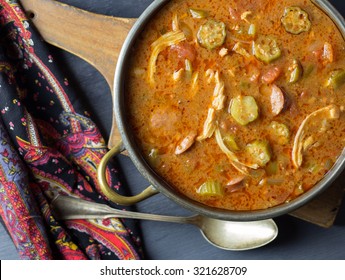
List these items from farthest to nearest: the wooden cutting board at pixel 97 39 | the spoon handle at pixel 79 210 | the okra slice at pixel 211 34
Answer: the spoon handle at pixel 79 210 → the wooden cutting board at pixel 97 39 → the okra slice at pixel 211 34

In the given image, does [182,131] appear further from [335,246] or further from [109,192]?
[335,246]

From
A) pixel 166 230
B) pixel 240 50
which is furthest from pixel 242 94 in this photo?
pixel 166 230

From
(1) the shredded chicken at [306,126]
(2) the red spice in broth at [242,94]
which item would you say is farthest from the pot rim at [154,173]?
(1) the shredded chicken at [306,126]

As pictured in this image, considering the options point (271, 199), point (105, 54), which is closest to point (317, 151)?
point (271, 199)

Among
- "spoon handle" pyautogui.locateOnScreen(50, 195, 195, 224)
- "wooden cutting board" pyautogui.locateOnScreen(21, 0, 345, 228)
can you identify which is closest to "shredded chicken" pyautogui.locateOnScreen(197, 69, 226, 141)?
"wooden cutting board" pyautogui.locateOnScreen(21, 0, 345, 228)

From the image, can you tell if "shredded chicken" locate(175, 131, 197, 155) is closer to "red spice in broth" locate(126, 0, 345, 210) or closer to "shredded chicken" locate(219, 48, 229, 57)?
"red spice in broth" locate(126, 0, 345, 210)

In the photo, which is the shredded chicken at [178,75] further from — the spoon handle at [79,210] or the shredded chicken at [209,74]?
the spoon handle at [79,210]
